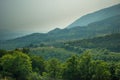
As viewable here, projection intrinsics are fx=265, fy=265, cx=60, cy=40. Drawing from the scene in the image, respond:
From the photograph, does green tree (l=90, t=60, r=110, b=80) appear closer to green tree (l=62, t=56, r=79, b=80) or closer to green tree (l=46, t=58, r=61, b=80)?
green tree (l=62, t=56, r=79, b=80)

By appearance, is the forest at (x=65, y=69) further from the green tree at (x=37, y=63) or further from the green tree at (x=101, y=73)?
the green tree at (x=37, y=63)

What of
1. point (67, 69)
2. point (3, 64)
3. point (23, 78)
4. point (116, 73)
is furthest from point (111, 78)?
point (3, 64)

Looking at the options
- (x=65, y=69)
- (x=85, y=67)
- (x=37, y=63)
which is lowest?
(x=65, y=69)

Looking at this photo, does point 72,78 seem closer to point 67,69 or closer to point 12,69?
point 67,69

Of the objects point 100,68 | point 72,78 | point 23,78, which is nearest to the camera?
point 23,78

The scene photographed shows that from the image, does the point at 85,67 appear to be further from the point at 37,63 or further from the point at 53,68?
the point at 37,63

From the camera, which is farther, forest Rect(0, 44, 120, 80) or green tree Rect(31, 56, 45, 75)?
green tree Rect(31, 56, 45, 75)

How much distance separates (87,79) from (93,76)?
4.17 meters

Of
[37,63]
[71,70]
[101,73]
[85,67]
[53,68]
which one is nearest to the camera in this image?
[101,73]

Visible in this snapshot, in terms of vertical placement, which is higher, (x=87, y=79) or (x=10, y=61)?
(x=10, y=61)

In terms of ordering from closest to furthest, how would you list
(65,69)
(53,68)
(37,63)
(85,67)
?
(85,67) → (65,69) → (53,68) → (37,63)

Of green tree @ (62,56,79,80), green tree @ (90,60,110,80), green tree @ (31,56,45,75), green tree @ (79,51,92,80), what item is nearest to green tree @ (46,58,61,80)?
green tree @ (62,56,79,80)

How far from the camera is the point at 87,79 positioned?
330 ft

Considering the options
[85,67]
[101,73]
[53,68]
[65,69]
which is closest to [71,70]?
[65,69]
